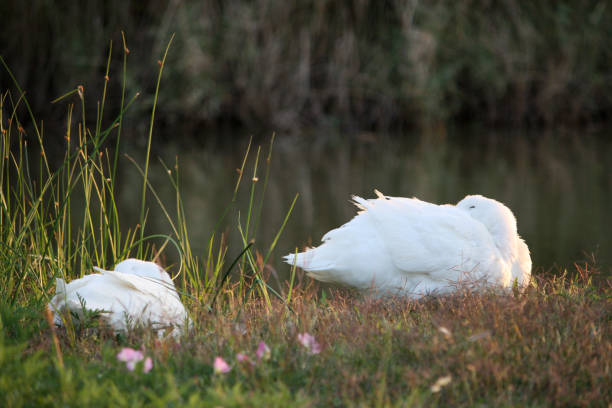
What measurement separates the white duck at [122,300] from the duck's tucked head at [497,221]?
192 cm

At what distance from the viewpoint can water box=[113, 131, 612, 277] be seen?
23.9 ft

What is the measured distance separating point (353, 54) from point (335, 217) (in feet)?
21.3

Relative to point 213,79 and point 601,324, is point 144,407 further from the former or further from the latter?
point 213,79

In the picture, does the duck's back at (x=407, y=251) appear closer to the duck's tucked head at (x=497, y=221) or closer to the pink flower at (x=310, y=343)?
the duck's tucked head at (x=497, y=221)

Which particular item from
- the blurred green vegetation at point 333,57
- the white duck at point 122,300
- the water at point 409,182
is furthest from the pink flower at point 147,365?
the blurred green vegetation at point 333,57

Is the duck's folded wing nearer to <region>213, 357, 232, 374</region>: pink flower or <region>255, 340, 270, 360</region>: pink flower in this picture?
<region>255, 340, 270, 360</region>: pink flower

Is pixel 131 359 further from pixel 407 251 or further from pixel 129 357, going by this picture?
pixel 407 251

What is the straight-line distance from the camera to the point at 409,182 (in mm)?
10070

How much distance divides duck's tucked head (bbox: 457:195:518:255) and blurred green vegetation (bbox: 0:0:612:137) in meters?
8.91

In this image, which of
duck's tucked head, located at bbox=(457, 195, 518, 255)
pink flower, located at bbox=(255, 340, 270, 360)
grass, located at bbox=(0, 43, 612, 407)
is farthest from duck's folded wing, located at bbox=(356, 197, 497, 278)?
pink flower, located at bbox=(255, 340, 270, 360)

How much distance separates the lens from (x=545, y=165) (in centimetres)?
1134

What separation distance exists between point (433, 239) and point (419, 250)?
0.33ft

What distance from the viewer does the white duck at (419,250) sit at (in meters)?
3.95

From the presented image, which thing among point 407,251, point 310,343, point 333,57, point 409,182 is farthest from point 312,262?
point 333,57
